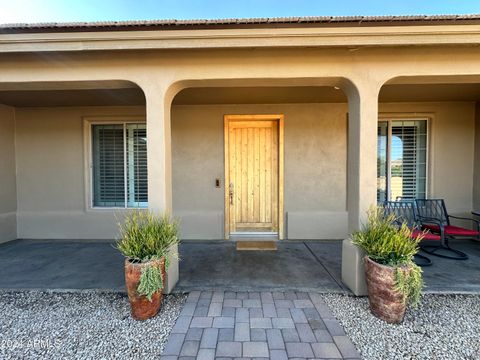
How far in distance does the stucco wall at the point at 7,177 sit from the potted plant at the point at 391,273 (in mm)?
6223

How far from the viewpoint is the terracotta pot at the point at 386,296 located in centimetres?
224

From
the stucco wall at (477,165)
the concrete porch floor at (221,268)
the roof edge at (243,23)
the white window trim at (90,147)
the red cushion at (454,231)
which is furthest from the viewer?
the white window trim at (90,147)

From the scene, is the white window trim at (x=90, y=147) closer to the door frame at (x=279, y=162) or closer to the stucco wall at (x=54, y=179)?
the stucco wall at (x=54, y=179)

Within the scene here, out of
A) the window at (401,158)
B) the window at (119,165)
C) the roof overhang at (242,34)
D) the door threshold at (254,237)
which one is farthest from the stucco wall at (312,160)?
the roof overhang at (242,34)

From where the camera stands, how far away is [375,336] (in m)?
2.11

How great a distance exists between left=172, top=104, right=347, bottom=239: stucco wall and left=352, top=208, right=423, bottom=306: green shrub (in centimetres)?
220

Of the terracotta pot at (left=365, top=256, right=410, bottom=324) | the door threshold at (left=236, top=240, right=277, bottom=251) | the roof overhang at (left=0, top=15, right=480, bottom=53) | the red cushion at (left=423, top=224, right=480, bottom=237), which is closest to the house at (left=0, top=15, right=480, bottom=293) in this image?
the door threshold at (left=236, top=240, right=277, bottom=251)

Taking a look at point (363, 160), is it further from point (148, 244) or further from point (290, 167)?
point (148, 244)

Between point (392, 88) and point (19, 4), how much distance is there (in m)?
7.76

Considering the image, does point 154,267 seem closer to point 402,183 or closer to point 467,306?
point 467,306

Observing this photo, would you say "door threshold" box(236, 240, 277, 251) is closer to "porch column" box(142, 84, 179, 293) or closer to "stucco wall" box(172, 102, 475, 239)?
Answer: "stucco wall" box(172, 102, 475, 239)

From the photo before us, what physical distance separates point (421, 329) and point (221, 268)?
224cm

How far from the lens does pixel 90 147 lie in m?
5.05

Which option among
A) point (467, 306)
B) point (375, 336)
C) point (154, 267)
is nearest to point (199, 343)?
point (154, 267)
